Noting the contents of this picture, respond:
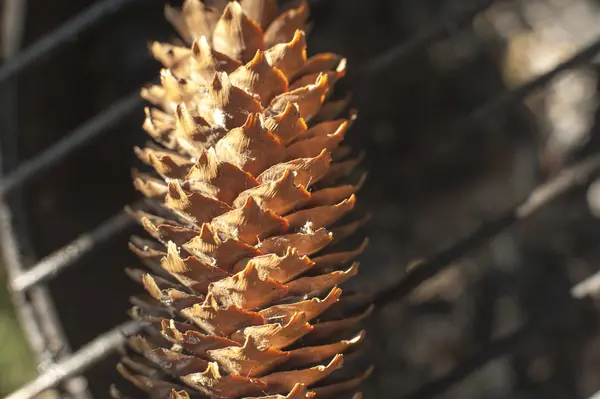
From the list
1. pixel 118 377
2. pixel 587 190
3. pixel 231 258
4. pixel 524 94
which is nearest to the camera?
pixel 231 258

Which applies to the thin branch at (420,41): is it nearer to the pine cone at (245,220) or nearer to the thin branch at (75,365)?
the pine cone at (245,220)

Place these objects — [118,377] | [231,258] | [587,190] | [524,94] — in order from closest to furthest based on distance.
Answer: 1. [231,258]
2. [524,94]
3. [118,377]
4. [587,190]

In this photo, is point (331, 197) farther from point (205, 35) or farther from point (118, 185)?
point (118, 185)

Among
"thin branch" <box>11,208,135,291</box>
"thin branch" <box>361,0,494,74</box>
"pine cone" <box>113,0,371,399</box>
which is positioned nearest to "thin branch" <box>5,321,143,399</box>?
"thin branch" <box>11,208,135,291</box>

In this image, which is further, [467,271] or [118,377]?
[467,271]

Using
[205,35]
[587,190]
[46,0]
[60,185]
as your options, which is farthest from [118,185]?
[587,190]

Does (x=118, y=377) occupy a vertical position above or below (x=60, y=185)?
below
